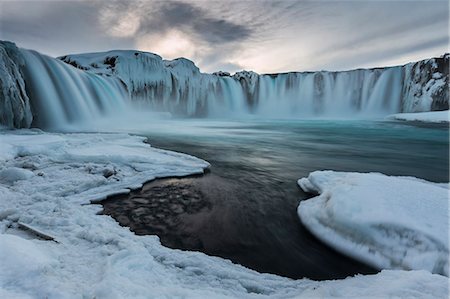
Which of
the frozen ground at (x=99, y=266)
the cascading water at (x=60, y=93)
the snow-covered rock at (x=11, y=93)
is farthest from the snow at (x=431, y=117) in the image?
the snow-covered rock at (x=11, y=93)

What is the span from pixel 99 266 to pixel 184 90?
2558cm

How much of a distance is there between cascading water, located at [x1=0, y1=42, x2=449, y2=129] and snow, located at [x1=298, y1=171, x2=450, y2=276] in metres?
9.96

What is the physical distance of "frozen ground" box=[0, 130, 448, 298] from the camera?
157cm

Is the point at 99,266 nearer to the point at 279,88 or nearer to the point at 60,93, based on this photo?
the point at 60,93

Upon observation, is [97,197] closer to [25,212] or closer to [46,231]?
[25,212]

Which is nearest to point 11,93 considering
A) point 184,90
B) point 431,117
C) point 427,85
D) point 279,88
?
point 184,90

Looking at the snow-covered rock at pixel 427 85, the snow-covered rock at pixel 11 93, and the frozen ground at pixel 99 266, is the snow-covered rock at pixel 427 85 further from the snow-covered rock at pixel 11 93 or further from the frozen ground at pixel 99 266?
the snow-covered rock at pixel 11 93

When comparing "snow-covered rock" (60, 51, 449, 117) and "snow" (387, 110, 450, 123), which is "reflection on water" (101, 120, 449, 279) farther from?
"snow" (387, 110, 450, 123)

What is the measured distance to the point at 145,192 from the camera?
4176mm

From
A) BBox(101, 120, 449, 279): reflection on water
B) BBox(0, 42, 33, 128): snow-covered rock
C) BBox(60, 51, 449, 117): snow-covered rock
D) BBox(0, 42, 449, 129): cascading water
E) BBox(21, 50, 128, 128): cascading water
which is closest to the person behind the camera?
BBox(101, 120, 449, 279): reflection on water

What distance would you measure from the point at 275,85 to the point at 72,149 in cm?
2990

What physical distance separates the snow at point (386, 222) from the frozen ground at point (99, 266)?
0.58m

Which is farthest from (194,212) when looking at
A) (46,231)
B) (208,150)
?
(208,150)

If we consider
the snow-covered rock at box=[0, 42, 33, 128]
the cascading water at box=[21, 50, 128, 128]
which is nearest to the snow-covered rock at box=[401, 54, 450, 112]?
the cascading water at box=[21, 50, 128, 128]
